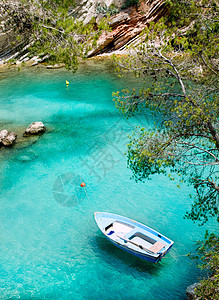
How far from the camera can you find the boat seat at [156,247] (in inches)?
404

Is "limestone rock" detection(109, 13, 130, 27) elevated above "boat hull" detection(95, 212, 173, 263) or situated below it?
above

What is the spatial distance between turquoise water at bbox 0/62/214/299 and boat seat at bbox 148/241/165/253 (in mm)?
839

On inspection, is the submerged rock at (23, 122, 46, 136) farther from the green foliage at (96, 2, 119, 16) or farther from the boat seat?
the green foliage at (96, 2, 119, 16)

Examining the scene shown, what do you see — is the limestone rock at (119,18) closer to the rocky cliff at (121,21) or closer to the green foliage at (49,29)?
the rocky cliff at (121,21)

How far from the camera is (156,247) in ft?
34.2

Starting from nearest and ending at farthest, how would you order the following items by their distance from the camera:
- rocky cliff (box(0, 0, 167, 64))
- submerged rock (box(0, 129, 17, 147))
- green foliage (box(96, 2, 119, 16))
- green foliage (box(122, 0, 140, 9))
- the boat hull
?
the boat hull < submerged rock (box(0, 129, 17, 147)) < rocky cliff (box(0, 0, 167, 64)) < green foliage (box(122, 0, 140, 9)) < green foliage (box(96, 2, 119, 16))

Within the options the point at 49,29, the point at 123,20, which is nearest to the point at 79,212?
the point at 49,29

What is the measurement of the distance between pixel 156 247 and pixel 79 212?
4.31 meters

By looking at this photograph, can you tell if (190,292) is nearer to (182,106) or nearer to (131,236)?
(131,236)

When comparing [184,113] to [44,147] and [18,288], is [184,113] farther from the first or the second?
[44,147]

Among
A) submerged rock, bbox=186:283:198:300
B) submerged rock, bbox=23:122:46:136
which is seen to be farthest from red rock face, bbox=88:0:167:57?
submerged rock, bbox=186:283:198:300

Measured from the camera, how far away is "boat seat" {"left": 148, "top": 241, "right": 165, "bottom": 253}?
10258mm

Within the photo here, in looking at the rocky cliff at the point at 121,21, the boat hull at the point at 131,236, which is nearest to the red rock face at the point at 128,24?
the rocky cliff at the point at 121,21

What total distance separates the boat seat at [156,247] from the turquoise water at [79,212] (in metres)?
0.84
